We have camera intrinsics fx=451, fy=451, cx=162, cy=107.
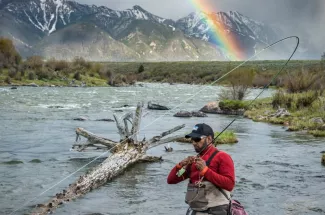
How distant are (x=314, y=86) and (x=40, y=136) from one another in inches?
919

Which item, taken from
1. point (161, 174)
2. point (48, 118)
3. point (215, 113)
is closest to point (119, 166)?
Result: point (161, 174)

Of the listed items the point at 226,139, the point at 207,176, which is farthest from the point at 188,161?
the point at 226,139

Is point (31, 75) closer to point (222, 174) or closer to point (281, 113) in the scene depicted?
point (281, 113)

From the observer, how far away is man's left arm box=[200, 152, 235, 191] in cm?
535

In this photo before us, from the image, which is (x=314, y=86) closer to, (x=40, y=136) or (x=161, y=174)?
(x=40, y=136)

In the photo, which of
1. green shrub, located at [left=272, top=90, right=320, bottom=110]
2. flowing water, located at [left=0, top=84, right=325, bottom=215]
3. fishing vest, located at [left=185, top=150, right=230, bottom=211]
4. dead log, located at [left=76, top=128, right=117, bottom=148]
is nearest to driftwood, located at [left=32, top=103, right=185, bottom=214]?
dead log, located at [left=76, top=128, right=117, bottom=148]

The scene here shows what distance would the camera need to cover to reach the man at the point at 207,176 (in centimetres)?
540

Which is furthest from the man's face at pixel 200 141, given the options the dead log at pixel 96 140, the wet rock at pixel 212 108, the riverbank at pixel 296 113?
the wet rock at pixel 212 108

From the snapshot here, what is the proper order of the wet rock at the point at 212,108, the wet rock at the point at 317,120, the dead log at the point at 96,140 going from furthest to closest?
the wet rock at the point at 212,108 < the wet rock at the point at 317,120 < the dead log at the point at 96,140

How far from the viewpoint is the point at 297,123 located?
25.3 metres

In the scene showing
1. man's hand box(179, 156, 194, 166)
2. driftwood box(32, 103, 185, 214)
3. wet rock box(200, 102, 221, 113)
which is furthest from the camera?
wet rock box(200, 102, 221, 113)

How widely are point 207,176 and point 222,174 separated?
0.66ft

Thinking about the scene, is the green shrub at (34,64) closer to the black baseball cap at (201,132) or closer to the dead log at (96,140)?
the dead log at (96,140)

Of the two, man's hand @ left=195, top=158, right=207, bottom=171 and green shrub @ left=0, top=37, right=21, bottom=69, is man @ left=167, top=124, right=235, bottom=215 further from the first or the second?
green shrub @ left=0, top=37, right=21, bottom=69
